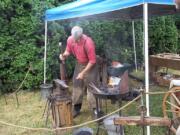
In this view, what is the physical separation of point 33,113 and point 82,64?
159 cm

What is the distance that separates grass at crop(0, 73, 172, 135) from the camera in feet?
20.1

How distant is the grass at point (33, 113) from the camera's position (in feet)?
20.1

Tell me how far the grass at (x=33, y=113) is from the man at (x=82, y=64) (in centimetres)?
40

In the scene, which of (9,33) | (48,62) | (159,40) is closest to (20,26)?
(9,33)

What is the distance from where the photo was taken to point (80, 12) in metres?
6.71

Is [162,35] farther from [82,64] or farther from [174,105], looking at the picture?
[174,105]

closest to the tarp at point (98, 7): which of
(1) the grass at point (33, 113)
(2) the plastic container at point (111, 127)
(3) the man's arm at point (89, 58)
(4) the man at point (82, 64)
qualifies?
(4) the man at point (82, 64)

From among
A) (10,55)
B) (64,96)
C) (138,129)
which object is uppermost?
(10,55)

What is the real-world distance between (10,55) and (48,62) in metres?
1.01

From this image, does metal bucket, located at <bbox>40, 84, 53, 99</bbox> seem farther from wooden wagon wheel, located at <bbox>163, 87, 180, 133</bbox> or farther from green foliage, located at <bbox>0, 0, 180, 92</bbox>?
wooden wagon wheel, located at <bbox>163, 87, 180, 133</bbox>

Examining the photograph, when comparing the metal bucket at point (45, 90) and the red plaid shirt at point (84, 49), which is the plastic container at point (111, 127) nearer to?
the red plaid shirt at point (84, 49)

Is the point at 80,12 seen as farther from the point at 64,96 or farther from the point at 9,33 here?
the point at 9,33

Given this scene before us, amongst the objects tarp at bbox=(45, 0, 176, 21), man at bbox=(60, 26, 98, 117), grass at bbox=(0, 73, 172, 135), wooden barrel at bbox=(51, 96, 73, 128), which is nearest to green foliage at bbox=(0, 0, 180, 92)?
grass at bbox=(0, 73, 172, 135)

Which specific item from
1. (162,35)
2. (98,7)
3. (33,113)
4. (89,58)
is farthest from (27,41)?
(162,35)
